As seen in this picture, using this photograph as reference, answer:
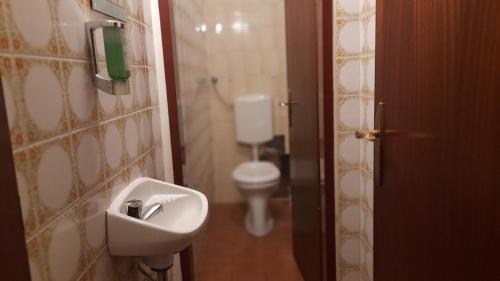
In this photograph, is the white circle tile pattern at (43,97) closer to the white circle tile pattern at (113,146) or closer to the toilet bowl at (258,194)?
the white circle tile pattern at (113,146)

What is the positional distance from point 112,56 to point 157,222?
1.88 ft

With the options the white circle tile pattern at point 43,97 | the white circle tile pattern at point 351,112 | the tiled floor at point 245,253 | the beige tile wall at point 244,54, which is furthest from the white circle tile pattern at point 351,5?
the beige tile wall at point 244,54

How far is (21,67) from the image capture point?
2.14ft

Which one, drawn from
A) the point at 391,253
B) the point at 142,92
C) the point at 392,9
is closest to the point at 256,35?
the point at 142,92

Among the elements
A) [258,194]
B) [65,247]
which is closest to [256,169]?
[258,194]

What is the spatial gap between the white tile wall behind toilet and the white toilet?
5.04ft

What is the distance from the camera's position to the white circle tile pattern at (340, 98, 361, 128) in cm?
145

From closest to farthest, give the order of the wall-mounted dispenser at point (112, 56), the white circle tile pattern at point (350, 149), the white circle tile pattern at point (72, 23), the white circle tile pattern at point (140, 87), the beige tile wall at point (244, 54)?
the white circle tile pattern at point (72, 23) → the wall-mounted dispenser at point (112, 56) → the white circle tile pattern at point (140, 87) → the white circle tile pattern at point (350, 149) → the beige tile wall at point (244, 54)

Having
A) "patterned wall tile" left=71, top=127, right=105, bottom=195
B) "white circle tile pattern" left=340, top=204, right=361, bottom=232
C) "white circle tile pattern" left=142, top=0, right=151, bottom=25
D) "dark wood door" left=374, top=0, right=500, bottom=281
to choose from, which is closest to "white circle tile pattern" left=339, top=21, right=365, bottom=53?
"dark wood door" left=374, top=0, right=500, bottom=281

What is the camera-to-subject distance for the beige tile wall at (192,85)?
1.75m

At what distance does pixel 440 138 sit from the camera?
2.37ft

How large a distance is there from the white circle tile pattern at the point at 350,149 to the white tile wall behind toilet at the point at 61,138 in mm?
868

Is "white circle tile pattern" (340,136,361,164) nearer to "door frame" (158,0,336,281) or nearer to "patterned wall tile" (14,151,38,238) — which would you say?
"door frame" (158,0,336,281)

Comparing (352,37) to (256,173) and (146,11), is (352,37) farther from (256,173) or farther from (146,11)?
(256,173)
